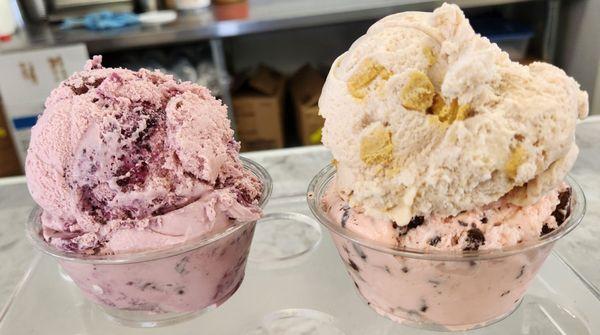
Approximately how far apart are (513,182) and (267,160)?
0.65 metres

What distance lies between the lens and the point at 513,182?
2.01 ft

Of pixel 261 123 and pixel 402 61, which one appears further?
pixel 261 123

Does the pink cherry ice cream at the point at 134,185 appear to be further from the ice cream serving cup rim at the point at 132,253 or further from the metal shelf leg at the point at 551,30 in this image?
the metal shelf leg at the point at 551,30

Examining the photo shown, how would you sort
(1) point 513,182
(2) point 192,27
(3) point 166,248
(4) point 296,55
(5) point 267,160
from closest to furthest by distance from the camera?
(1) point 513,182, (3) point 166,248, (5) point 267,160, (2) point 192,27, (4) point 296,55

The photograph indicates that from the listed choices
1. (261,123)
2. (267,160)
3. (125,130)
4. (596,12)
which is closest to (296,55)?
(261,123)

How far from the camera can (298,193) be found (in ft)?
3.44

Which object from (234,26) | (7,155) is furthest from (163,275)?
A: (7,155)

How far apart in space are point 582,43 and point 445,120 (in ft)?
5.98

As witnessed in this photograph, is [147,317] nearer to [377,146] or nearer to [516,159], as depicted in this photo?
[377,146]

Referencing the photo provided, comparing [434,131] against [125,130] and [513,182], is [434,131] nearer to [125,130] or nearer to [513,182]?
[513,182]

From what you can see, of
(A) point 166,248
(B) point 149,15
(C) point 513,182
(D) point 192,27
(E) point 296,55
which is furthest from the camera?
(E) point 296,55

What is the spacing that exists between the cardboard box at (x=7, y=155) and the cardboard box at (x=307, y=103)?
1.17 metres

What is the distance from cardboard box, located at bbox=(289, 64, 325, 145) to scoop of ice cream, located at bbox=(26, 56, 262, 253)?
1.38 m

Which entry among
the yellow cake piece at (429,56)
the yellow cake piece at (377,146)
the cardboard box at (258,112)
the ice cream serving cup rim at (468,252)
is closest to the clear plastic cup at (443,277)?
the ice cream serving cup rim at (468,252)
